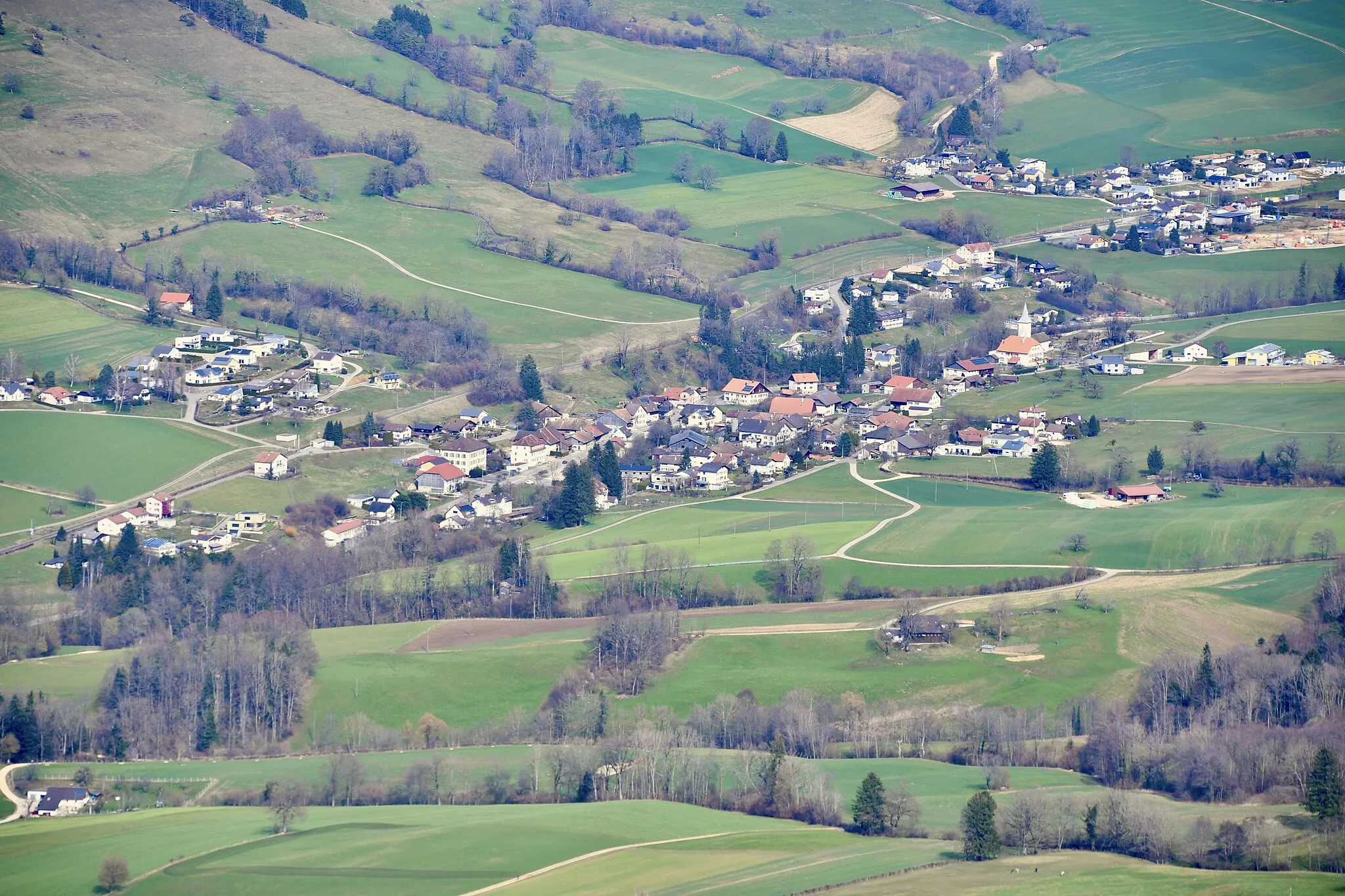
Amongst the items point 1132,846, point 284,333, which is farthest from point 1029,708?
point 284,333

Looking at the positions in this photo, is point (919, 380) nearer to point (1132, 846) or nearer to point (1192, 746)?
point (1192, 746)

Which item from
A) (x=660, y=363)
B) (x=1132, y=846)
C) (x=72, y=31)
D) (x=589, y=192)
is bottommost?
(x=1132, y=846)

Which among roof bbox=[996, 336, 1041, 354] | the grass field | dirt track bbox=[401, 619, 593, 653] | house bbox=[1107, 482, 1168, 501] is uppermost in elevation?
the grass field

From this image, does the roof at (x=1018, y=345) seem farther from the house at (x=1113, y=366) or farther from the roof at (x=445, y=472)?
the roof at (x=445, y=472)

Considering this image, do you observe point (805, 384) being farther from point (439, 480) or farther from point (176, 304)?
point (176, 304)

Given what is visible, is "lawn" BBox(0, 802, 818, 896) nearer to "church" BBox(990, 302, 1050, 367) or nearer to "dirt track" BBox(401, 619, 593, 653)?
"dirt track" BBox(401, 619, 593, 653)

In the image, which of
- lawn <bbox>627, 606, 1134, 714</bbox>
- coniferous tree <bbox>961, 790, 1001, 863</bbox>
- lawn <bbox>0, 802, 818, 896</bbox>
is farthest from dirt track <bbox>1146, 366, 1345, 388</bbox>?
coniferous tree <bbox>961, 790, 1001, 863</bbox>
